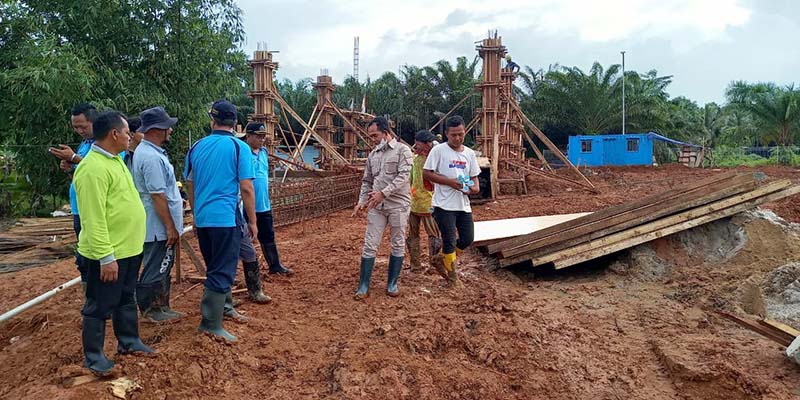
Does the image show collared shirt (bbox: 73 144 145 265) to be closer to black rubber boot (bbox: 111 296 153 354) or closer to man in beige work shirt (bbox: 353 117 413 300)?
black rubber boot (bbox: 111 296 153 354)

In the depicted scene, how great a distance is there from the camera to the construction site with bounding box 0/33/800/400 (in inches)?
137

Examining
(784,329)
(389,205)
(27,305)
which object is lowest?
(784,329)

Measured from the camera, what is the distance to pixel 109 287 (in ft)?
10.7

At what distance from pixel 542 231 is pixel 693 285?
1.58 meters

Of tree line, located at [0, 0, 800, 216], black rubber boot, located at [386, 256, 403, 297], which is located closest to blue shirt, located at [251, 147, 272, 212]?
black rubber boot, located at [386, 256, 403, 297]

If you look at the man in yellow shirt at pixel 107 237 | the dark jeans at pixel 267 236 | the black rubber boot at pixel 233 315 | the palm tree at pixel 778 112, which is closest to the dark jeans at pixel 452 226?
the dark jeans at pixel 267 236

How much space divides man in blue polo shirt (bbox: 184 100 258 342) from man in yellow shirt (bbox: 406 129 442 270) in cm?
234

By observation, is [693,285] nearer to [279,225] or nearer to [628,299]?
[628,299]

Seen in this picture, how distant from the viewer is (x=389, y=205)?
5.13 meters

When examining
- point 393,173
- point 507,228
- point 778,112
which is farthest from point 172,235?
point 778,112

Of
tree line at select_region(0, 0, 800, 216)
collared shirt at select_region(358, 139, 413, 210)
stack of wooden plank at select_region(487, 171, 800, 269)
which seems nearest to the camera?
collared shirt at select_region(358, 139, 413, 210)

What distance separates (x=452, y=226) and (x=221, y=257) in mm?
2316

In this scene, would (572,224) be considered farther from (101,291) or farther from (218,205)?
(101,291)

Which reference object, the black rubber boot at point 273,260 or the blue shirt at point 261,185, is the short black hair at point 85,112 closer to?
the blue shirt at point 261,185
